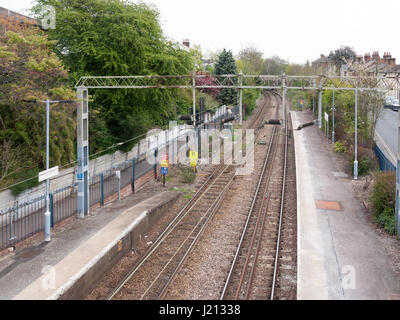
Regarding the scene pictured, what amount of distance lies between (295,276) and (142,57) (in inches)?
682

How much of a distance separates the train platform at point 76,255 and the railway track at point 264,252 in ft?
13.0

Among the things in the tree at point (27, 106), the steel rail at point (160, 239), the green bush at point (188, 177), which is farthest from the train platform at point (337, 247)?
the tree at point (27, 106)

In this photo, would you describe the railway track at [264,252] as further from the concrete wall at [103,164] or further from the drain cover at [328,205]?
the concrete wall at [103,164]

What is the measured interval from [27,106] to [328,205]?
14861 mm

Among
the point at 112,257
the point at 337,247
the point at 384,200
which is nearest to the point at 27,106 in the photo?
the point at 112,257

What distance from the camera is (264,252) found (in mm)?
15430

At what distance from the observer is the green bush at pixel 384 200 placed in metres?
17.6

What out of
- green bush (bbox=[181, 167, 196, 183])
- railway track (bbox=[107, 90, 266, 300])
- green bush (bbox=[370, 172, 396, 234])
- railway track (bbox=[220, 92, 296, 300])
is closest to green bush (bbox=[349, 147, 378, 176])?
railway track (bbox=[220, 92, 296, 300])

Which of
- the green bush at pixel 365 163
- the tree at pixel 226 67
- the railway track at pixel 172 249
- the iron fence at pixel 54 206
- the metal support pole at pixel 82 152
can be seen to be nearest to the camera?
the railway track at pixel 172 249

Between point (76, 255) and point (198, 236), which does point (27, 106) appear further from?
point (198, 236)

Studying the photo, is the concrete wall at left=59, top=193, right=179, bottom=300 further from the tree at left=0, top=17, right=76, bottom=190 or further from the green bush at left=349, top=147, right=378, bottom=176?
the green bush at left=349, top=147, right=378, bottom=176

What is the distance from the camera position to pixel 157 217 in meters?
19.0
